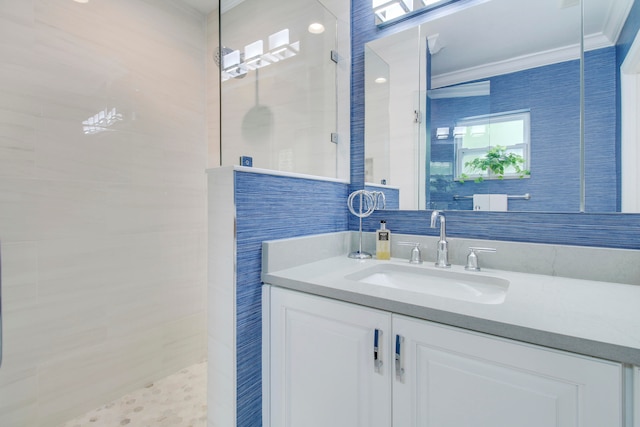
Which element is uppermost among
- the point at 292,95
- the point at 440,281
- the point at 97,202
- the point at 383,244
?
the point at 292,95

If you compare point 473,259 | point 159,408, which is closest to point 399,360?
point 473,259

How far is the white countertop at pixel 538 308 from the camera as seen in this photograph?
A: 2.02ft

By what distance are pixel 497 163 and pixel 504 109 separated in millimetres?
211

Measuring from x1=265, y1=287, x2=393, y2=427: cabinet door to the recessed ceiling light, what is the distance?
1.34 m

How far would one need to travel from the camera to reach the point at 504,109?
1.22 m

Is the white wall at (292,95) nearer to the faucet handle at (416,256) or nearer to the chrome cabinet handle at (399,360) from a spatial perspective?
the faucet handle at (416,256)

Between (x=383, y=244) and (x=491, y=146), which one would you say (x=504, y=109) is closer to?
(x=491, y=146)

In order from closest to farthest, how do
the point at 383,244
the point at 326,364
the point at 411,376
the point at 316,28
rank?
the point at 411,376 < the point at 326,364 < the point at 383,244 < the point at 316,28

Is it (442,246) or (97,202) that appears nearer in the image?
(442,246)

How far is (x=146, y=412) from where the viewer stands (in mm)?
1542

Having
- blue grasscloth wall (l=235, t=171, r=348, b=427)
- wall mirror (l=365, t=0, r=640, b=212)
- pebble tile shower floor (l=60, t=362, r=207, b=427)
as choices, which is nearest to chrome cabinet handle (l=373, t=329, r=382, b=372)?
blue grasscloth wall (l=235, t=171, r=348, b=427)

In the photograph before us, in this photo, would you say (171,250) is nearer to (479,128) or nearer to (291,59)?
(291,59)

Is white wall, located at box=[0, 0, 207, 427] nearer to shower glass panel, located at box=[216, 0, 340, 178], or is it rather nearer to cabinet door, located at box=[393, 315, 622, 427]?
shower glass panel, located at box=[216, 0, 340, 178]

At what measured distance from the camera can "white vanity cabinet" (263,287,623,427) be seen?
626 millimetres
